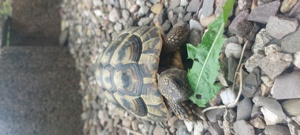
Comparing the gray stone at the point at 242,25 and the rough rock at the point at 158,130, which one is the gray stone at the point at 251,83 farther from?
the rough rock at the point at 158,130

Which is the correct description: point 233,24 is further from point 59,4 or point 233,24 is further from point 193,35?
point 59,4

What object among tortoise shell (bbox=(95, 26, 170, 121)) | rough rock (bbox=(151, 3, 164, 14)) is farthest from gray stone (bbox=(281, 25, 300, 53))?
rough rock (bbox=(151, 3, 164, 14))

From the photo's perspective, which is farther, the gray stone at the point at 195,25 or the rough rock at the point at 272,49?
the gray stone at the point at 195,25

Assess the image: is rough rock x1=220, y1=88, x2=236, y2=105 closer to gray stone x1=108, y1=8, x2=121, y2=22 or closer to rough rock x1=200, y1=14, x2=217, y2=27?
rough rock x1=200, y1=14, x2=217, y2=27

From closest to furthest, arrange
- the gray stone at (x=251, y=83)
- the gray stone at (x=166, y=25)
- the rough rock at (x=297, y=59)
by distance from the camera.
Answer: the rough rock at (x=297, y=59)
the gray stone at (x=251, y=83)
the gray stone at (x=166, y=25)

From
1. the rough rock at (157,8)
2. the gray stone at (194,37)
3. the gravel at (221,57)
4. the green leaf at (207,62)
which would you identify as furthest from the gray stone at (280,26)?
the rough rock at (157,8)

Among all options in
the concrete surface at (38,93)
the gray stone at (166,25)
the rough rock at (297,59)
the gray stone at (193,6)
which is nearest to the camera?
the rough rock at (297,59)

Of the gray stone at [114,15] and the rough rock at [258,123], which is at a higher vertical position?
the gray stone at [114,15]

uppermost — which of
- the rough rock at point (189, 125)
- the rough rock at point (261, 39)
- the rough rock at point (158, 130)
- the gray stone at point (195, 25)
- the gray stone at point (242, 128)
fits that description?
the gray stone at point (195, 25)
